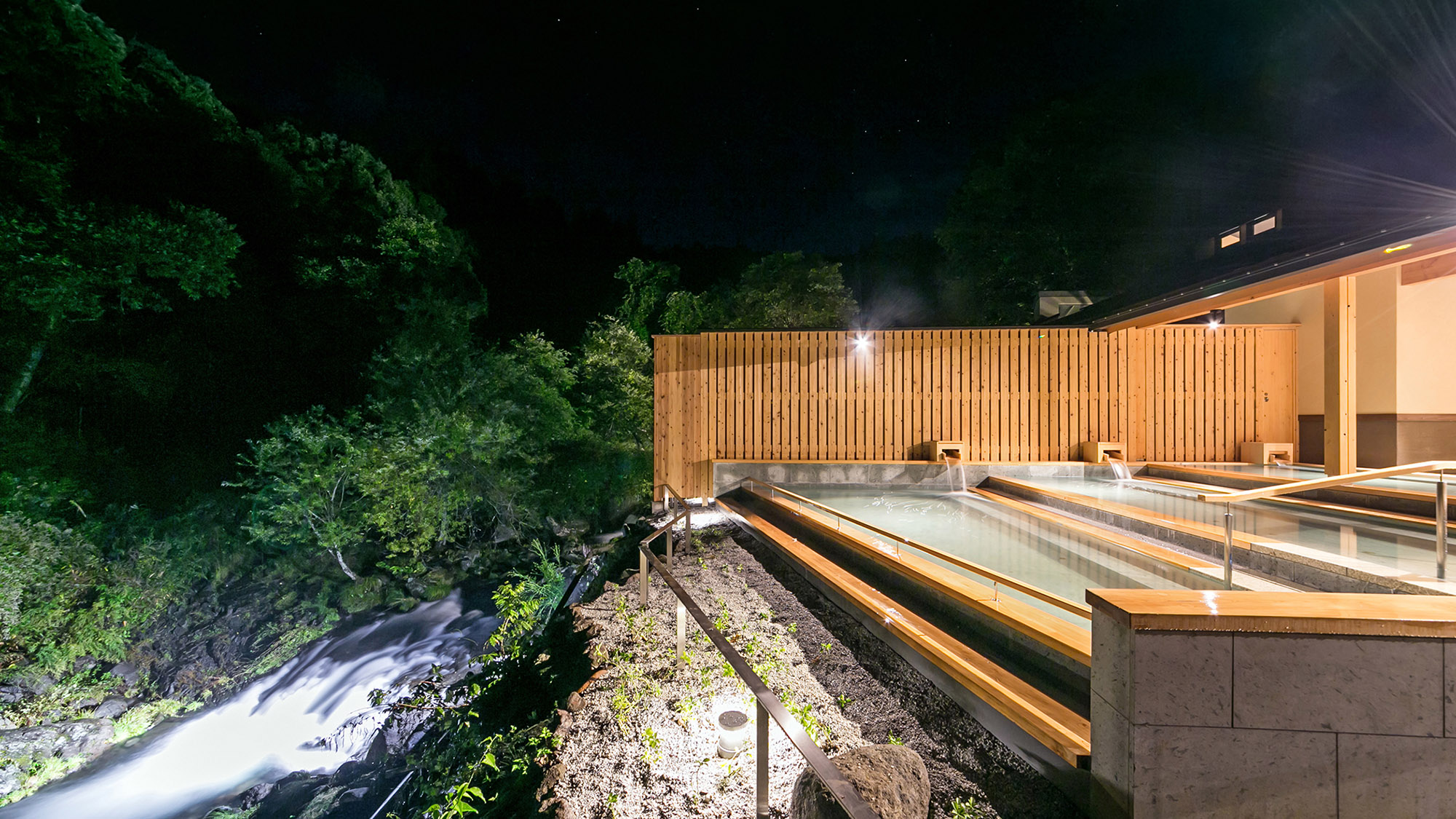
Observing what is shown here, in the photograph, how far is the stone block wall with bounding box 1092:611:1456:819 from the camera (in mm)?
1460

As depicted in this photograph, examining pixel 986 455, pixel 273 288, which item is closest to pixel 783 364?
pixel 986 455

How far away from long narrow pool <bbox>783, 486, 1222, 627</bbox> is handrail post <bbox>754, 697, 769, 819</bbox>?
175 centimetres

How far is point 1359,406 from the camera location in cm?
724

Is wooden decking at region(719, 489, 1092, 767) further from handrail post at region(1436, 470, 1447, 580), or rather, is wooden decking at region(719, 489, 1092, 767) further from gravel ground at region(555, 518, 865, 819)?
handrail post at region(1436, 470, 1447, 580)

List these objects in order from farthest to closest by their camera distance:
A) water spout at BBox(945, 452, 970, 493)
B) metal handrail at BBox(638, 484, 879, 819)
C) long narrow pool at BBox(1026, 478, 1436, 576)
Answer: water spout at BBox(945, 452, 970, 493)
long narrow pool at BBox(1026, 478, 1436, 576)
metal handrail at BBox(638, 484, 879, 819)

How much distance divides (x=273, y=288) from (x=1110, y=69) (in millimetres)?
20129

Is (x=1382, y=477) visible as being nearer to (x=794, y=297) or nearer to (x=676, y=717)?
(x=676, y=717)

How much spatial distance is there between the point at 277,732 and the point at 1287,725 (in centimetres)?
980

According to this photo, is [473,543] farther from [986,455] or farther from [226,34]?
[226,34]

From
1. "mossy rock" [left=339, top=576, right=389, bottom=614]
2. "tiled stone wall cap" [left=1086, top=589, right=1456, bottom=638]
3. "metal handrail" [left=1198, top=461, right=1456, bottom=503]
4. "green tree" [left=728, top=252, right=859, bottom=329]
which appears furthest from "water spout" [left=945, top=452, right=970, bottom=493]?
"mossy rock" [left=339, top=576, right=389, bottom=614]

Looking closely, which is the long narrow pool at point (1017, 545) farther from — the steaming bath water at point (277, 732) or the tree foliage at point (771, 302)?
the tree foliage at point (771, 302)

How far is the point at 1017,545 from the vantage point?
4320 mm

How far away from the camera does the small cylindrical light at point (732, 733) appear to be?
7.47 ft

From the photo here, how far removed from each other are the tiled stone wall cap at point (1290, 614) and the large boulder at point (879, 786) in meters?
0.77
